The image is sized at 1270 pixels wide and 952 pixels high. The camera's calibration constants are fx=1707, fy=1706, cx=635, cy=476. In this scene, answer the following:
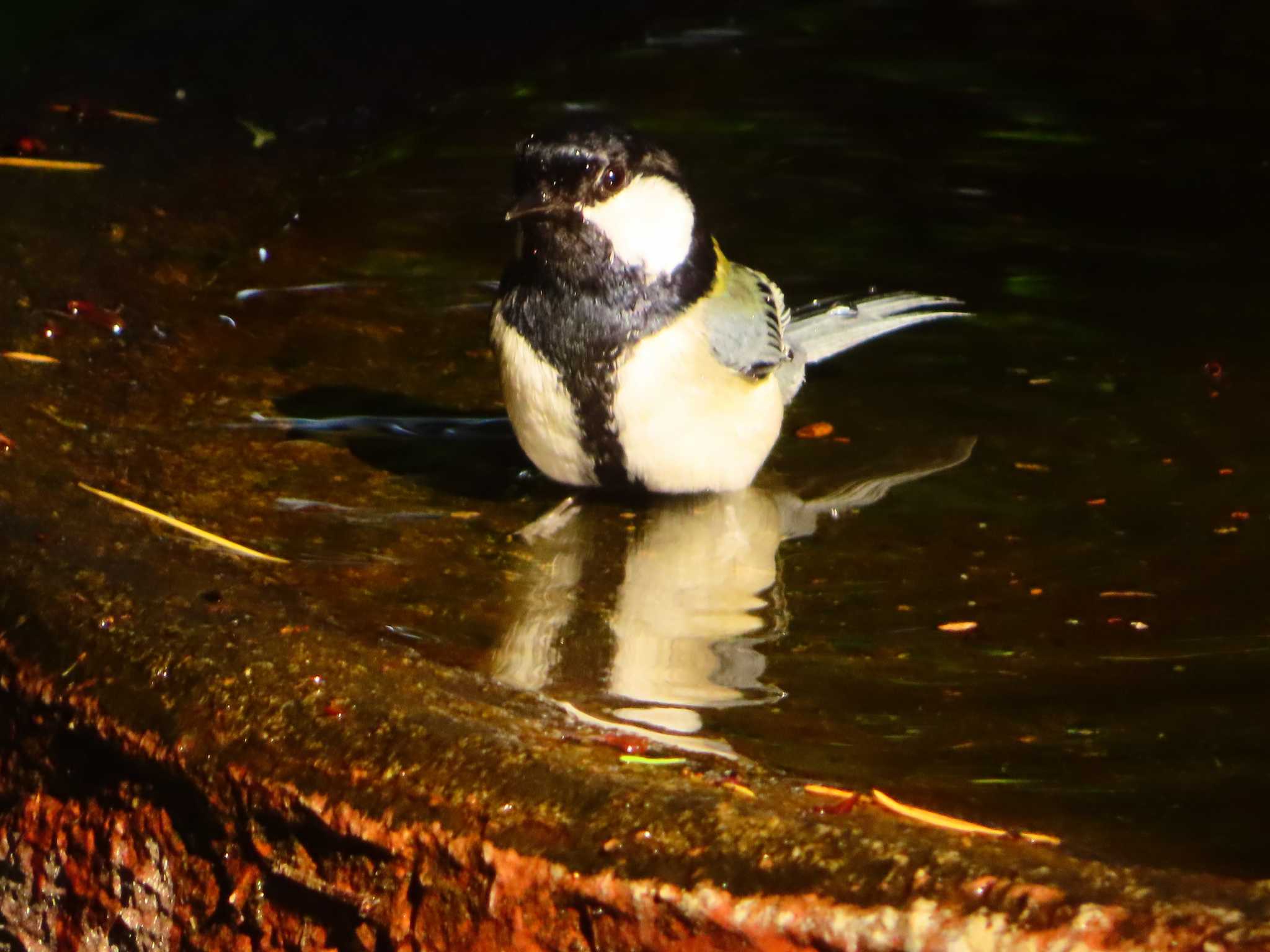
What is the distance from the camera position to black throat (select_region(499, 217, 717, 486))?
319 centimetres

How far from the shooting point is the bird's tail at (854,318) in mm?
3963

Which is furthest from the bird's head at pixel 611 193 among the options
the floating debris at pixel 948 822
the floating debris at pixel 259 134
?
the floating debris at pixel 259 134

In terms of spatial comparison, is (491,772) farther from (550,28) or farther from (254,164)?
(550,28)

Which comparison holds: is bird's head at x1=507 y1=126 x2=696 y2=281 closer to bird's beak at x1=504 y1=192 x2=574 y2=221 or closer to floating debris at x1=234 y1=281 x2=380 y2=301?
bird's beak at x1=504 y1=192 x2=574 y2=221

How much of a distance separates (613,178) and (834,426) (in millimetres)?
925

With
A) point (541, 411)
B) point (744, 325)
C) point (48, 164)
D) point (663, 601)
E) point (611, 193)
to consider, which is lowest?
point (663, 601)

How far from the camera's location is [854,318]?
4.07 metres

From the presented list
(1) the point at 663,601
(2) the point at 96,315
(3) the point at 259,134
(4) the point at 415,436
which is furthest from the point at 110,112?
(1) the point at 663,601

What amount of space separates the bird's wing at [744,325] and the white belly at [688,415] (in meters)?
0.03

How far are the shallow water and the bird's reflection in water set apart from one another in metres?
0.01

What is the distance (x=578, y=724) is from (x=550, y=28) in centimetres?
461

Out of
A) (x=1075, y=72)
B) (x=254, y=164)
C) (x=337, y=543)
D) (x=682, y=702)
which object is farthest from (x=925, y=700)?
(x=1075, y=72)

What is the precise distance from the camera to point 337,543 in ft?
10.0

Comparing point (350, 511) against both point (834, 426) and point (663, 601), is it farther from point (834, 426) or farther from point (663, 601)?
point (834, 426)
